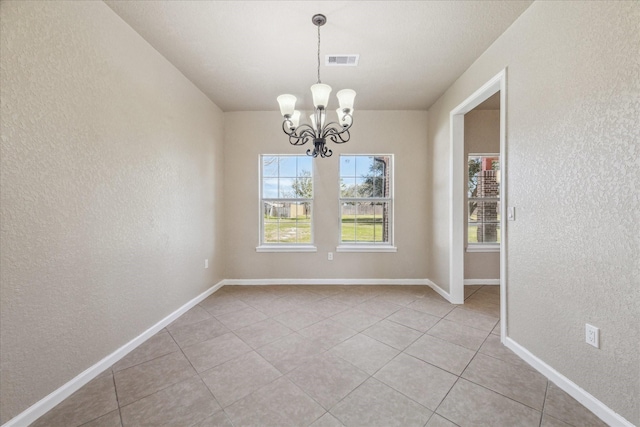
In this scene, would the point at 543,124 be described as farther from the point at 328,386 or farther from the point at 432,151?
the point at 328,386

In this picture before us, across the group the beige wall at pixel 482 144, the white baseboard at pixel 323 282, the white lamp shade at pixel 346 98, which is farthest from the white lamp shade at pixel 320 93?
the beige wall at pixel 482 144

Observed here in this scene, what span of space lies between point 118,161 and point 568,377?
354 centimetres

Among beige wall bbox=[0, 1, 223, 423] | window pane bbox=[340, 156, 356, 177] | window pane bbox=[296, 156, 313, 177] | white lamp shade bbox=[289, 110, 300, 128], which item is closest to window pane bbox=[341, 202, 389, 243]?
window pane bbox=[340, 156, 356, 177]

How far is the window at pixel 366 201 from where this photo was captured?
3.93 metres

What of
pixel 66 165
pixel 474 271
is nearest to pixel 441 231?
pixel 474 271

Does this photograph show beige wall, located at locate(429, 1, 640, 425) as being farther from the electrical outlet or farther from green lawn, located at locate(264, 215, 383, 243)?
green lawn, located at locate(264, 215, 383, 243)

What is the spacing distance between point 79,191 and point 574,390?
343 cm

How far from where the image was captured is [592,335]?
146 centimetres

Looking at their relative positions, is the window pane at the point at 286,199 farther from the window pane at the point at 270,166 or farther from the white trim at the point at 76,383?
the white trim at the point at 76,383

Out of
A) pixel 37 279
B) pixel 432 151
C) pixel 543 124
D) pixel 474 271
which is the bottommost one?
pixel 474 271

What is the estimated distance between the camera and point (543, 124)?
179cm

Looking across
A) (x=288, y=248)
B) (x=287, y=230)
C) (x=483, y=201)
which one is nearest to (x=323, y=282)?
(x=288, y=248)

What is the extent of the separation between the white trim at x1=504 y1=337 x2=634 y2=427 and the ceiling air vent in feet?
9.60

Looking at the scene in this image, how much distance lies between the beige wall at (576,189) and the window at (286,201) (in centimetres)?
258
